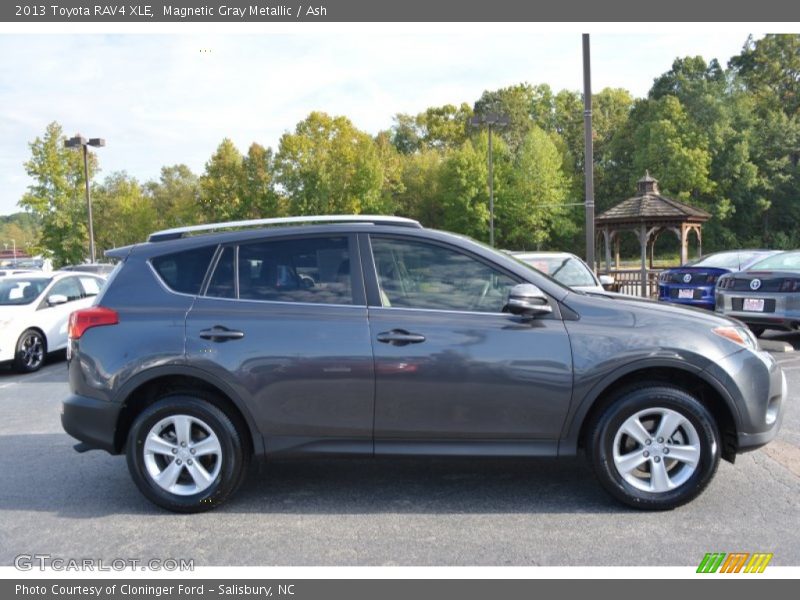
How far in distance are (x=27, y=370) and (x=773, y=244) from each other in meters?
58.6

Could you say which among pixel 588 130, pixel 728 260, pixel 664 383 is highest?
pixel 588 130

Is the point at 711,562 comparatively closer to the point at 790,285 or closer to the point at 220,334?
the point at 220,334

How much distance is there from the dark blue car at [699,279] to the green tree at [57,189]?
108 ft

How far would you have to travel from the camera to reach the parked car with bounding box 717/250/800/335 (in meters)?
9.96

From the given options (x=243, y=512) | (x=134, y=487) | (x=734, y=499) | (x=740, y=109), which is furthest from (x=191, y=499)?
(x=740, y=109)

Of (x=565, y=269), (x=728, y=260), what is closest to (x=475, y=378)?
(x=565, y=269)

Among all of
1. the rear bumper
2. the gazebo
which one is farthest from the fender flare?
the gazebo

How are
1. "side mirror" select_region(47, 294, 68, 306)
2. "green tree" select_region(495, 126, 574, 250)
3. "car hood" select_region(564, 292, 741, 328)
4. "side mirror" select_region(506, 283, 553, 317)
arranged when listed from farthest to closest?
1. "green tree" select_region(495, 126, 574, 250)
2. "side mirror" select_region(47, 294, 68, 306)
3. "car hood" select_region(564, 292, 741, 328)
4. "side mirror" select_region(506, 283, 553, 317)

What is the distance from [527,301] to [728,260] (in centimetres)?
1090

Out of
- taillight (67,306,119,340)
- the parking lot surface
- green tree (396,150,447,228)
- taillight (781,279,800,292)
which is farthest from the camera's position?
green tree (396,150,447,228)

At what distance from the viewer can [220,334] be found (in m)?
4.29

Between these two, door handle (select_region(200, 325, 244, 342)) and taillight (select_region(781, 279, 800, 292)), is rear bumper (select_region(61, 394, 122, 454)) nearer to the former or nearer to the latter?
door handle (select_region(200, 325, 244, 342))

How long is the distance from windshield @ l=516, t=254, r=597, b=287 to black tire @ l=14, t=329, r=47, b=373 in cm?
763

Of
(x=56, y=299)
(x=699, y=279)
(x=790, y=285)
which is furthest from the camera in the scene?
(x=699, y=279)
